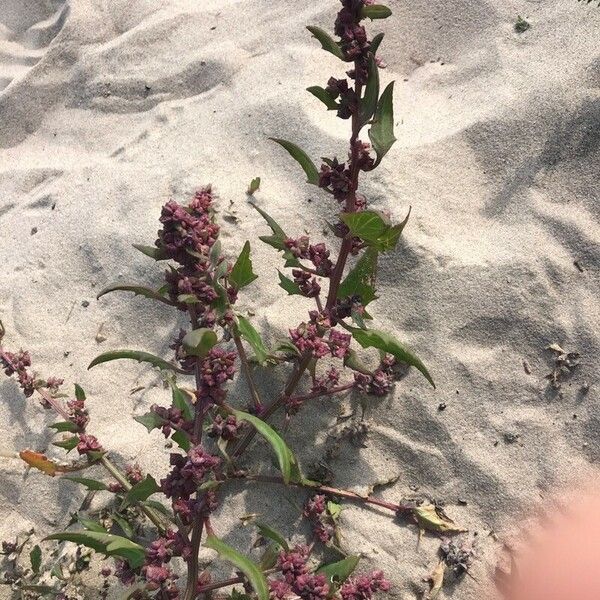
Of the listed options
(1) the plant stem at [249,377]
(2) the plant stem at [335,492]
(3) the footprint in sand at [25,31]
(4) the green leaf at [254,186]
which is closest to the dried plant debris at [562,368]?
(2) the plant stem at [335,492]

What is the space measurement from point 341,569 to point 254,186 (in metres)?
1.70

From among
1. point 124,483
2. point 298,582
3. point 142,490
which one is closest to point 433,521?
point 298,582

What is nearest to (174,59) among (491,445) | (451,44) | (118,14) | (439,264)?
(118,14)

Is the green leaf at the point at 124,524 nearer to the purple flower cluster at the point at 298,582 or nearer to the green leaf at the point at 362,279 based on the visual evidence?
the purple flower cluster at the point at 298,582

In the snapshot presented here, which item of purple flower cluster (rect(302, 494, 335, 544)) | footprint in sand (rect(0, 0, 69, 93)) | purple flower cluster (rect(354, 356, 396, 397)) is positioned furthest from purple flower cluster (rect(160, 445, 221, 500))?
footprint in sand (rect(0, 0, 69, 93))

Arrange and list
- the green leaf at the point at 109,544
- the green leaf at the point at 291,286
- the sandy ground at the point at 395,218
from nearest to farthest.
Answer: the green leaf at the point at 109,544 < the green leaf at the point at 291,286 < the sandy ground at the point at 395,218

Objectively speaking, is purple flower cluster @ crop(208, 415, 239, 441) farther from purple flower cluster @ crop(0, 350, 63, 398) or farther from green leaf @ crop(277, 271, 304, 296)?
purple flower cluster @ crop(0, 350, 63, 398)

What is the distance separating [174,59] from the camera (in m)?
3.87

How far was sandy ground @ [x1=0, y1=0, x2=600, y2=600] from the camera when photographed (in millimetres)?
2611

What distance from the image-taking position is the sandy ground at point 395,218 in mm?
2611

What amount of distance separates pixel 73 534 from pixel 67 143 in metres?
2.39

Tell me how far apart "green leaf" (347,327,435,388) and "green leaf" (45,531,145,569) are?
96 cm

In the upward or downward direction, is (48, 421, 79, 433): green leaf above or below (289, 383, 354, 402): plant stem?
above

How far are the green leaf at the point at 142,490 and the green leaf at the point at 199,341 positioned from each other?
617 millimetres
